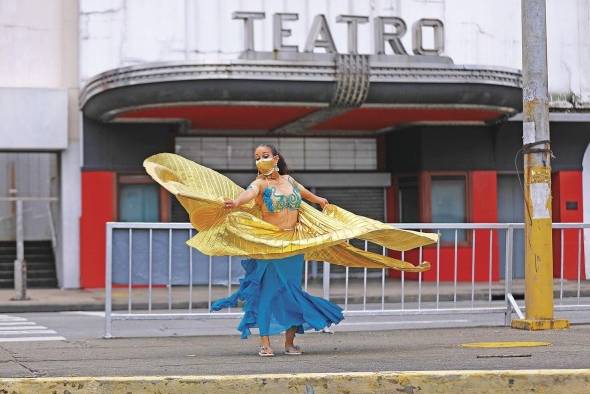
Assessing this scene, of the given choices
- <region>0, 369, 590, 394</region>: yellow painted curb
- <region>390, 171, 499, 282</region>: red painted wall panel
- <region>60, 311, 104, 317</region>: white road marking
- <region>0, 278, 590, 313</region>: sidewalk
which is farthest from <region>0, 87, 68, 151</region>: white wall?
<region>0, 369, 590, 394</region>: yellow painted curb

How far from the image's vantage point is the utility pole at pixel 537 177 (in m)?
13.0

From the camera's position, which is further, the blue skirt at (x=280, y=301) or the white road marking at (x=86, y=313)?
the white road marking at (x=86, y=313)

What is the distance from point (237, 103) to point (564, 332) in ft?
37.0

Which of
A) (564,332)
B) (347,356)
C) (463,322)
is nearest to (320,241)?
(347,356)

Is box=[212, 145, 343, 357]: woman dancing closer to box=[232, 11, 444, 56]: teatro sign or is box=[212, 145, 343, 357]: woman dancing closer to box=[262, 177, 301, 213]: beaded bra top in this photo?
box=[262, 177, 301, 213]: beaded bra top

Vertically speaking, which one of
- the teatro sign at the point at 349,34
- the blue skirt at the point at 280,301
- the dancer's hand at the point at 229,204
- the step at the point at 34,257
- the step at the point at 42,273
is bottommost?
the step at the point at 42,273

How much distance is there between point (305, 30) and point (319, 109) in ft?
13.0

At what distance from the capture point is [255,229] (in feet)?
34.9

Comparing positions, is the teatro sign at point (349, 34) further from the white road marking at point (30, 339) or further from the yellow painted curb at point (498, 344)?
the yellow painted curb at point (498, 344)

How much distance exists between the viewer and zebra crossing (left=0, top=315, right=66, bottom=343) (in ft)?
45.5

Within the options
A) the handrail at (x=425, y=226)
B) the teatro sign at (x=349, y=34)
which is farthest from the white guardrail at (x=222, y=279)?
the teatro sign at (x=349, y=34)

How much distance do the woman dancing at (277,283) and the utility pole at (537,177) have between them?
10.3 feet

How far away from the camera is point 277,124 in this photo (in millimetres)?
26062

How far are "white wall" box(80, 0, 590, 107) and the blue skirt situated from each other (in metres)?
16.0
